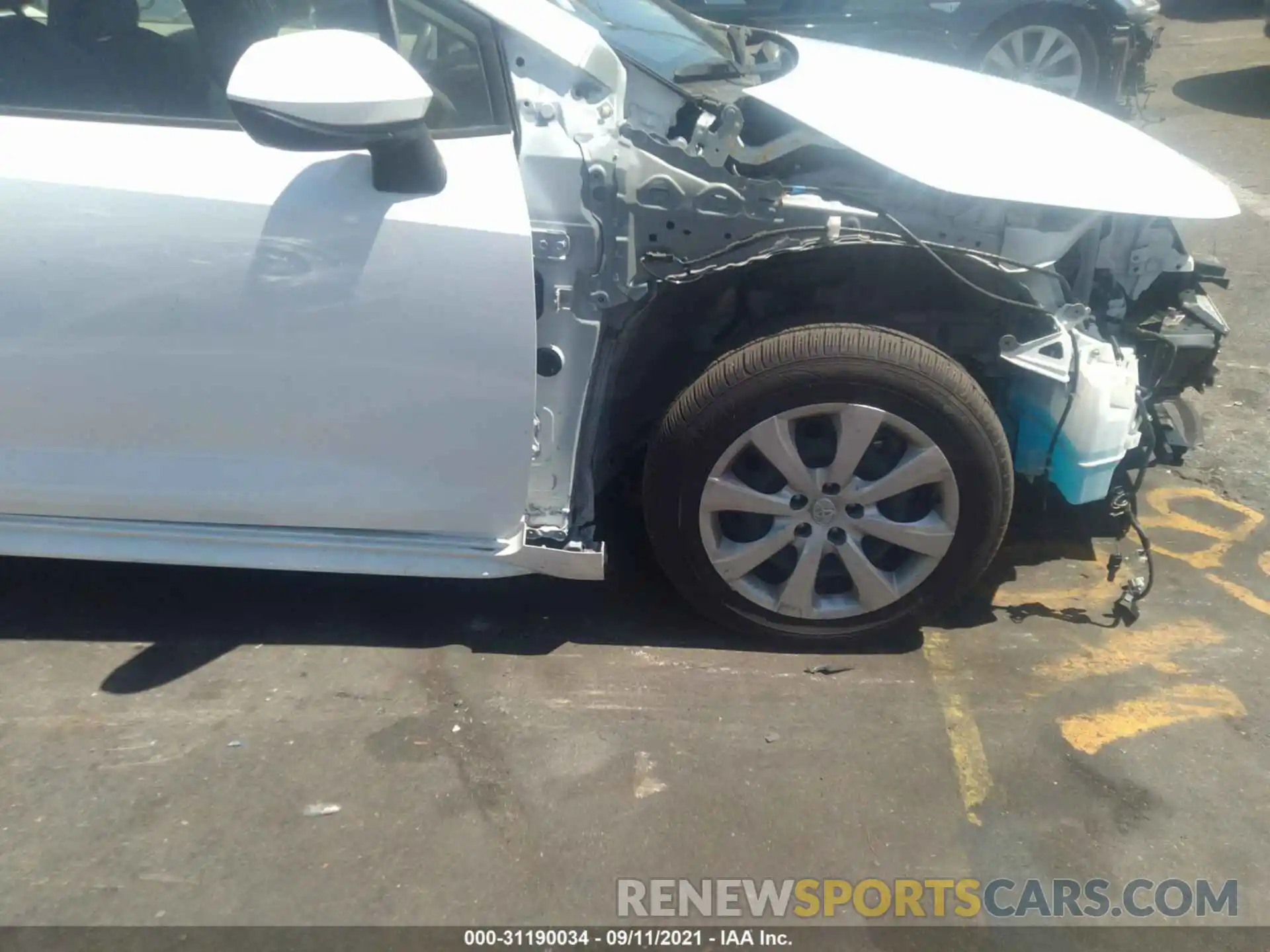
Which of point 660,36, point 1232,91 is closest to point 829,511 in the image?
point 660,36

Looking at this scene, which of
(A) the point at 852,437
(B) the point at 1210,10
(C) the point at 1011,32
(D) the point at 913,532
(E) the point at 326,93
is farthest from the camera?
(B) the point at 1210,10

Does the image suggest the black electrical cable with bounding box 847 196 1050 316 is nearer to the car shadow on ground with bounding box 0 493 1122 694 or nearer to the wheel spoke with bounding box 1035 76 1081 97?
the car shadow on ground with bounding box 0 493 1122 694

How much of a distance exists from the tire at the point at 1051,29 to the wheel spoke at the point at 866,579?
5.95 meters

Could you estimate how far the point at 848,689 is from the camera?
2.81 meters

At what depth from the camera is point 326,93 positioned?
209cm

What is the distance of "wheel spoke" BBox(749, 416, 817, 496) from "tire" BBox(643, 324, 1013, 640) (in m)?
0.02

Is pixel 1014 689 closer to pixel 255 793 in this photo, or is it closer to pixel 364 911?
pixel 364 911

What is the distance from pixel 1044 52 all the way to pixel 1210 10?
21.3ft

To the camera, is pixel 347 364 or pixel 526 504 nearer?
pixel 347 364

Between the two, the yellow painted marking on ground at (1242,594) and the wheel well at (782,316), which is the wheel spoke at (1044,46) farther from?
the wheel well at (782,316)

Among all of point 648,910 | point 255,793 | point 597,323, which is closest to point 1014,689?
point 648,910

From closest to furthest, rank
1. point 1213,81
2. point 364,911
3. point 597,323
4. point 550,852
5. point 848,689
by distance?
point 364,911 → point 550,852 → point 597,323 → point 848,689 → point 1213,81

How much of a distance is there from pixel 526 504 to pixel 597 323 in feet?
1.55

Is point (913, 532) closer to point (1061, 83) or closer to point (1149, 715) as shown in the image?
point (1149, 715)
